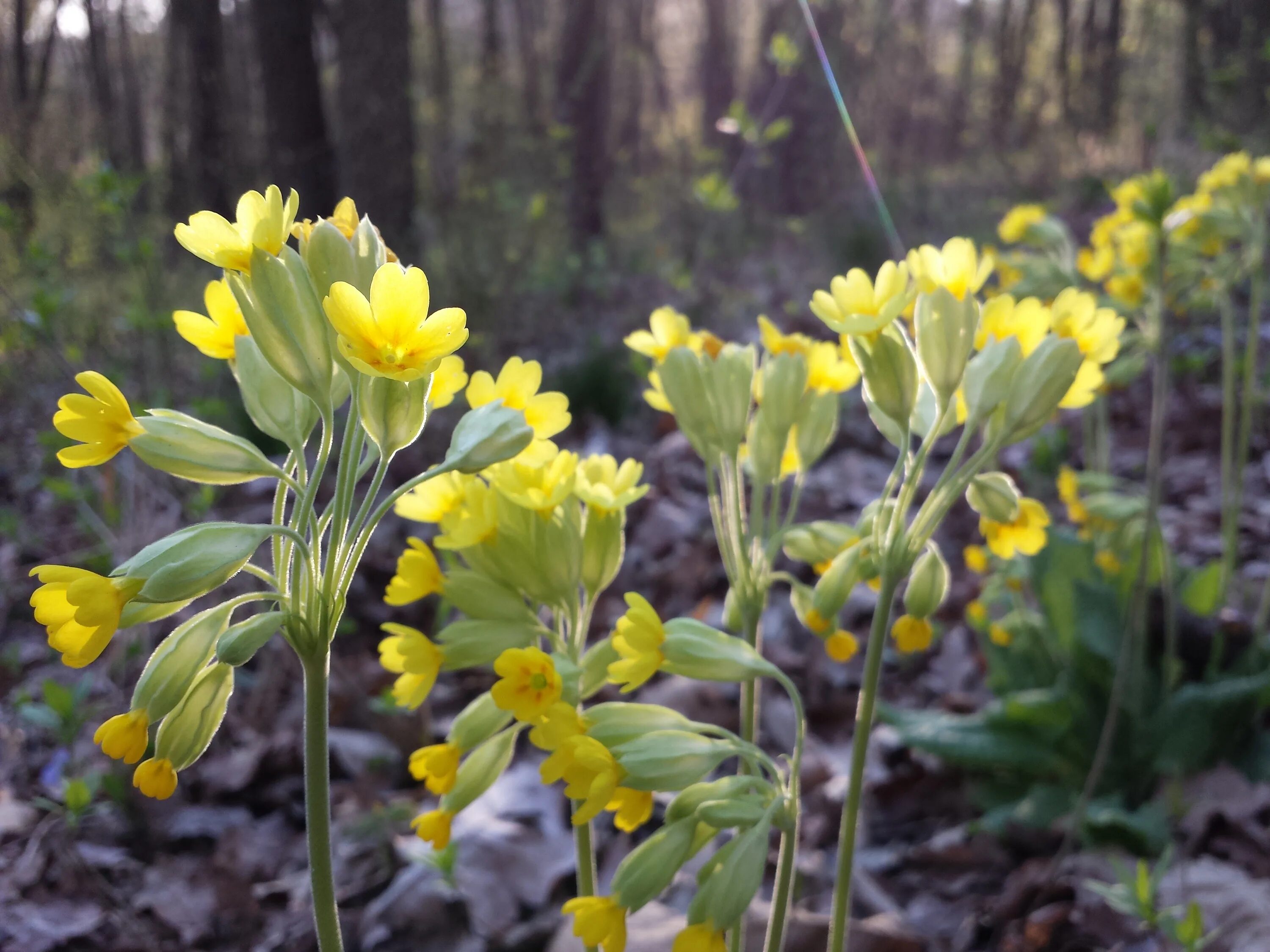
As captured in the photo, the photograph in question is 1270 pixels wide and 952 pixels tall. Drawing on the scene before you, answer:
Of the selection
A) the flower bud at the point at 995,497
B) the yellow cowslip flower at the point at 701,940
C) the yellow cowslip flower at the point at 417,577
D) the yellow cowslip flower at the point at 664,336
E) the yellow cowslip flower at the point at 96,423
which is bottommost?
the yellow cowslip flower at the point at 701,940

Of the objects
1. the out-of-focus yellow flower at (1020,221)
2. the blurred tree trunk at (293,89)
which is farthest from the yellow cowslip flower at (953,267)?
the blurred tree trunk at (293,89)

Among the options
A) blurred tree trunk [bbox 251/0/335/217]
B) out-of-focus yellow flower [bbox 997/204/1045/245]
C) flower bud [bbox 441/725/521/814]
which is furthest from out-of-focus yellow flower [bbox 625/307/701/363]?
blurred tree trunk [bbox 251/0/335/217]

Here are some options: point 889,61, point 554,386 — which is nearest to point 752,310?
point 554,386

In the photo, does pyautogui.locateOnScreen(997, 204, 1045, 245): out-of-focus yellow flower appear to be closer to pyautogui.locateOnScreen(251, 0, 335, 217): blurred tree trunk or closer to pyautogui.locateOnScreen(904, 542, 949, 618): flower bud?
pyautogui.locateOnScreen(904, 542, 949, 618): flower bud

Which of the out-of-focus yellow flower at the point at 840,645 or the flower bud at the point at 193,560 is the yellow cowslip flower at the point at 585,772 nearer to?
the flower bud at the point at 193,560

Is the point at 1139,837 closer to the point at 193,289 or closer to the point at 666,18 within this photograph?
the point at 193,289
